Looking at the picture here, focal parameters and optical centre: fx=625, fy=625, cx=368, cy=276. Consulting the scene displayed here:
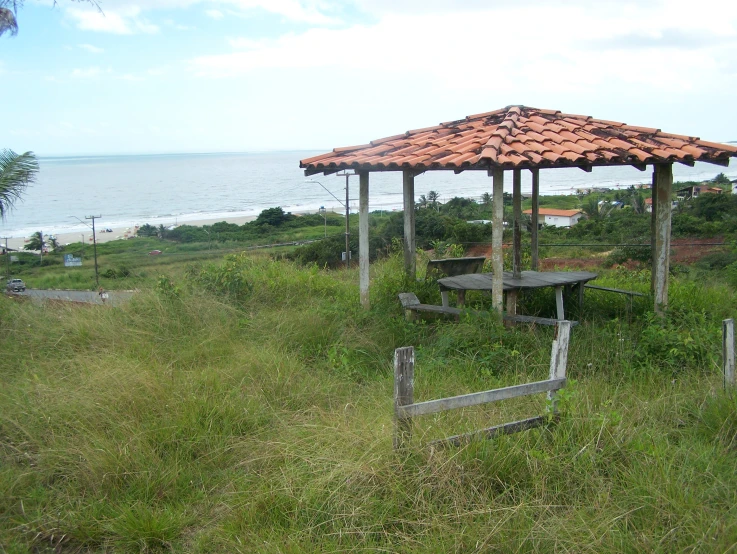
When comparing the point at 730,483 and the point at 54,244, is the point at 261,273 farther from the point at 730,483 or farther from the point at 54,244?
the point at 54,244

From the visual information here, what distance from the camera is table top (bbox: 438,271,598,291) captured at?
703 centimetres

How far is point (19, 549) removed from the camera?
3.34 metres

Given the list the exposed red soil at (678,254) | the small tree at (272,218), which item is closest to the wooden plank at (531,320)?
the exposed red soil at (678,254)

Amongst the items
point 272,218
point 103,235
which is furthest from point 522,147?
point 103,235

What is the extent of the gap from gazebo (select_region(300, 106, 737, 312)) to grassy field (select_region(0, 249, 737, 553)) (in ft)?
3.37

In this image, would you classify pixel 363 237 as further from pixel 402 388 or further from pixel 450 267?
pixel 402 388

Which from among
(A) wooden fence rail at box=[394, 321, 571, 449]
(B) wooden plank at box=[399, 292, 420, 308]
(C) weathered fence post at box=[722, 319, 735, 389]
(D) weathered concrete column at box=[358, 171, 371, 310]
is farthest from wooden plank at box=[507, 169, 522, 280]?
(A) wooden fence rail at box=[394, 321, 571, 449]

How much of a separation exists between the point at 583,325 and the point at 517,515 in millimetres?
4090

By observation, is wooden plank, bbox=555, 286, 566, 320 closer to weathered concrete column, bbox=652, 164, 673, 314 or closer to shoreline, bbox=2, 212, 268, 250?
weathered concrete column, bbox=652, 164, 673, 314

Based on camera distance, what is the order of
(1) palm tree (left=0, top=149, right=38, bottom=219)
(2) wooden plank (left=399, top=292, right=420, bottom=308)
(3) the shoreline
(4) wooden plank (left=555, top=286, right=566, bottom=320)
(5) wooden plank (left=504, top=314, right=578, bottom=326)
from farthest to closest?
1. (3) the shoreline
2. (1) palm tree (left=0, top=149, right=38, bottom=219)
3. (2) wooden plank (left=399, top=292, right=420, bottom=308)
4. (4) wooden plank (left=555, top=286, right=566, bottom=320)
5. (5) wooden plank (left=504, top=314, right=578, bottom=326)

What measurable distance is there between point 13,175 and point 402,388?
7.64 m

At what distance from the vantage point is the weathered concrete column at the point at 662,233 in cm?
680

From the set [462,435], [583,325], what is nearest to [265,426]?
[462,435]

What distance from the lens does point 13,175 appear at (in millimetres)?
8789
